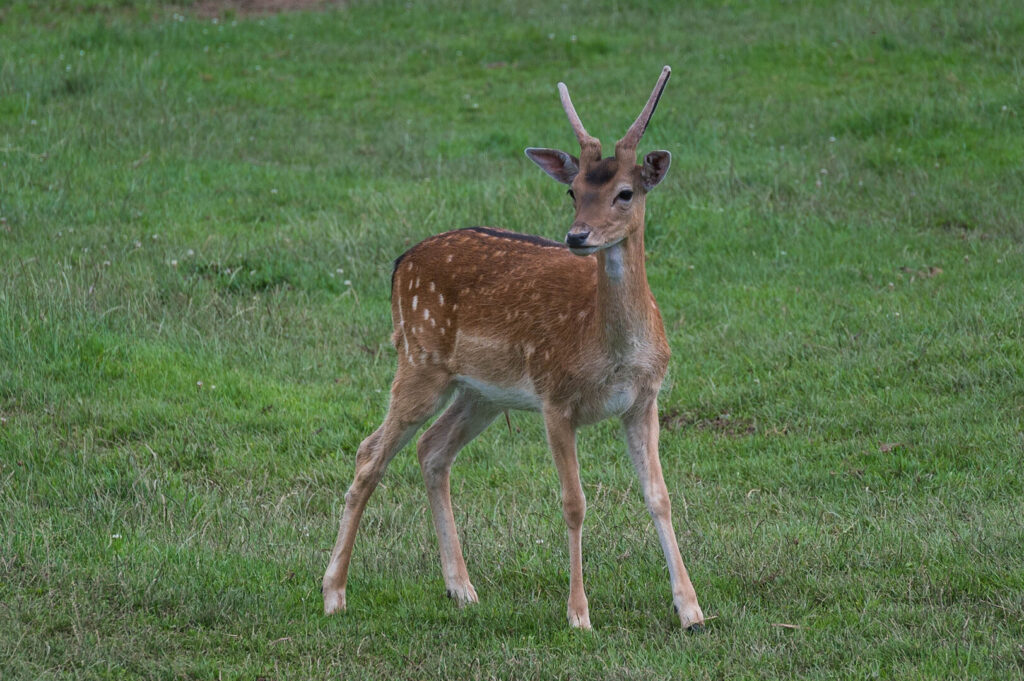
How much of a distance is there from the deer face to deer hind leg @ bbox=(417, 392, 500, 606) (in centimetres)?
140

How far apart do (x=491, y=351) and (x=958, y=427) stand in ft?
9.73

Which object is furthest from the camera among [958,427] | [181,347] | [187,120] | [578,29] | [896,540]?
[578,29]

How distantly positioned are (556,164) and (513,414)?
121 inches

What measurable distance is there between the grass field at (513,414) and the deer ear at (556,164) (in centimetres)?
178

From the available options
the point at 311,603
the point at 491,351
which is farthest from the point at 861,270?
the point at 311,603

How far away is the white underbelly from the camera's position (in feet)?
19.7

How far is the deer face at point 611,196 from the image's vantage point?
535 centimetres

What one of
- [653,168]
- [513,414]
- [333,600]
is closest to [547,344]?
[653,168]

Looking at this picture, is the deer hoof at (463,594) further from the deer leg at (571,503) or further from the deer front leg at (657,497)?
the deer front leg at (657,497)

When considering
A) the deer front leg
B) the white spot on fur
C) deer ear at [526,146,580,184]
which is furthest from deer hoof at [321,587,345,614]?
deer ear at [526,146,580,184]

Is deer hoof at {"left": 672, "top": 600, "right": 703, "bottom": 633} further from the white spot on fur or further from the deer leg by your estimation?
the white spot on fur

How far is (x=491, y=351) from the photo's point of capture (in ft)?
20.1

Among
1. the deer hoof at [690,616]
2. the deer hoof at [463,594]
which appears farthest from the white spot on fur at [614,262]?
the deer hoof at [463,594]

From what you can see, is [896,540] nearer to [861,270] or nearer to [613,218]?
[613,218]
